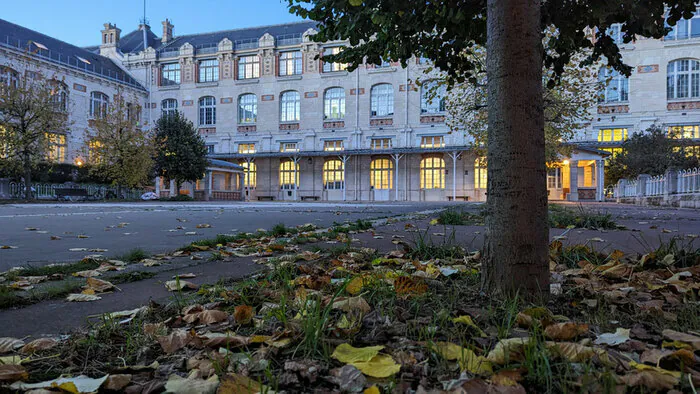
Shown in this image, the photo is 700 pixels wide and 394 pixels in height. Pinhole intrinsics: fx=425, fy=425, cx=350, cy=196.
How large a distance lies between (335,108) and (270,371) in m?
36.6

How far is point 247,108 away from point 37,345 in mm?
39220

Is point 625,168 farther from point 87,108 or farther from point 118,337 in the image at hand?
point 87,108

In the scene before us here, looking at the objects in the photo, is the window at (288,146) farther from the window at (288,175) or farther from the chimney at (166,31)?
the chimney at (166,31)

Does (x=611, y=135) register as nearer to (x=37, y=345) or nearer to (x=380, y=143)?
(x=380, y=143)

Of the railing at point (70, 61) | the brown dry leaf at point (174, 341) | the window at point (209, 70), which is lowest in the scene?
the brown dry leaf at point (174, 341)

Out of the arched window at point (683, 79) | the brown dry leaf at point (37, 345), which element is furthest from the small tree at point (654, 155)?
the brown dry leaf at point (37, 345)

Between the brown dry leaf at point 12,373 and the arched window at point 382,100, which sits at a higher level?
the arched window at point 382,100

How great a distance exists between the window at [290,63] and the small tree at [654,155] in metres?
25.8

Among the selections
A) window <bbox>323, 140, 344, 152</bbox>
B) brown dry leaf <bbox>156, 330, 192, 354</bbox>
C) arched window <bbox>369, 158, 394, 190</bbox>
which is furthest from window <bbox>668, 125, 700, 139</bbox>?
brown dry leaf <bbox>156, 330, 192, 354</bbox>

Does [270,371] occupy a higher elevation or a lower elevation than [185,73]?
lower

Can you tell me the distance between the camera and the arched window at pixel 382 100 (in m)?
35.2

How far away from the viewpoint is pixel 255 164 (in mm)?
38188

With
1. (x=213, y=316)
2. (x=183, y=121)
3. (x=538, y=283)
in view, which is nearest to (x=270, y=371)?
(x=213, y=316)

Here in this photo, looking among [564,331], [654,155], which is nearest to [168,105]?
[654,155]
